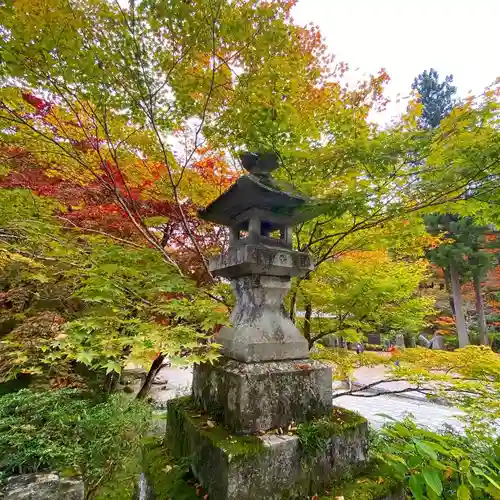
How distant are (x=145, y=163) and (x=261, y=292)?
314cm

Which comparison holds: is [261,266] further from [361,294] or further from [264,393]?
[361,294]

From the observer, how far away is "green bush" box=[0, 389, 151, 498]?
146 inches

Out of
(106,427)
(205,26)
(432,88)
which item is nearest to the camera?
(205,26)

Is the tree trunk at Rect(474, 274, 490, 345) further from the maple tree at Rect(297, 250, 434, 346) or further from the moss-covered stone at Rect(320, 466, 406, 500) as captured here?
the moss-covered stone at Rect(320, 466, 406, 500)

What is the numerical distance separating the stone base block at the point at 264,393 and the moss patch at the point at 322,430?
8cm

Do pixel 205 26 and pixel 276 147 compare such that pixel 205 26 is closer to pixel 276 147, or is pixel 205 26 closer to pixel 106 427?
pixel 276 147

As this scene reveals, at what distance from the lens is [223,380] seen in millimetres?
2145

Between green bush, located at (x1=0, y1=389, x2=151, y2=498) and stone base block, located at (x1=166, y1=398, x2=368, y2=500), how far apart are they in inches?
102

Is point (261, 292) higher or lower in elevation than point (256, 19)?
lower

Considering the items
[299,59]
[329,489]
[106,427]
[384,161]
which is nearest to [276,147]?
[384,161]

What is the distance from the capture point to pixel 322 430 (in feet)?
6.74

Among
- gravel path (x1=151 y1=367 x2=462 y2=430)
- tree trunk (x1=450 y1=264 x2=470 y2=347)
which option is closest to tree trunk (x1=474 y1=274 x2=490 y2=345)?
tree trunk (x1=450 y1=264 x2=470 y2=347)

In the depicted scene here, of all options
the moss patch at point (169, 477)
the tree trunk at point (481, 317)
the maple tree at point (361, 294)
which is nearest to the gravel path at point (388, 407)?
the maple tree at point (361, 294)

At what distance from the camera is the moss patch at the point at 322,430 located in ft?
6.46
